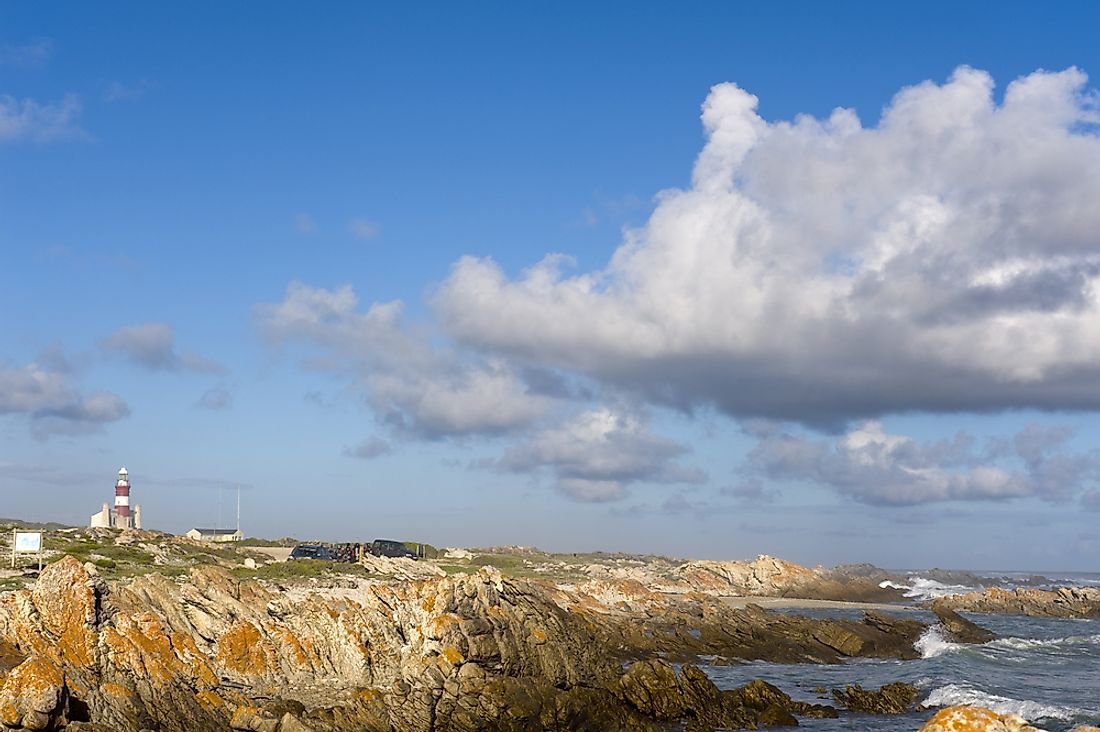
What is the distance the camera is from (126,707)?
76.5 feet

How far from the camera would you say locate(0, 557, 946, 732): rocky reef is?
79.9ft

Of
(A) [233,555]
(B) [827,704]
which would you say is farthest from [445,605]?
(A) [233,555]

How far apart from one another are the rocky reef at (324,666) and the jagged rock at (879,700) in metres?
0.41

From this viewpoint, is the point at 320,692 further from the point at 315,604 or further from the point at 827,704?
the point at 827,704

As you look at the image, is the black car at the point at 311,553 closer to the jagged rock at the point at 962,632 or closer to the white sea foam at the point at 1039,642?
the jagged rock at the point at 962,632

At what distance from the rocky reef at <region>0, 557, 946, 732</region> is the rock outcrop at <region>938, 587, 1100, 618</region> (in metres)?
71.8

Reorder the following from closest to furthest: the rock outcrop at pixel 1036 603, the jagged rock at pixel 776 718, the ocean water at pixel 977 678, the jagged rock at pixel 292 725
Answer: the jagged rock at pixel 292 725
the jagged rock at pixel 776 718
the ocean water at pixel 977 678
the rock outcrop at pixel 1036 603

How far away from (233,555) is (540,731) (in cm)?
6099

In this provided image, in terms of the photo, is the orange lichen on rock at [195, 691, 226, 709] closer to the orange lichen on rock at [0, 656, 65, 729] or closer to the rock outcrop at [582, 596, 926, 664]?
the orange lichen on rock at [0, 656, 65, 729]

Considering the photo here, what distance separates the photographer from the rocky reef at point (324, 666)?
24344mm

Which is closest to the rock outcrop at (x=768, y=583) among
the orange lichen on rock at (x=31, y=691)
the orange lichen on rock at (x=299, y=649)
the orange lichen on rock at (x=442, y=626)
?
the orange lichen on rock at (x=442, y=626)

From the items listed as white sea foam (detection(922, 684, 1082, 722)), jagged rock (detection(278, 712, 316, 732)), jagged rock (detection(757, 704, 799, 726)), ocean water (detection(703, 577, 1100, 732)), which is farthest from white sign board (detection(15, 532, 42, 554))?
white sea foam (detection(922, 684, 1082, 722))

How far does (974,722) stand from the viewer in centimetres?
1457

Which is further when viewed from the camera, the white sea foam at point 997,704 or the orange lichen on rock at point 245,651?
the white sea foam at point 997,704
